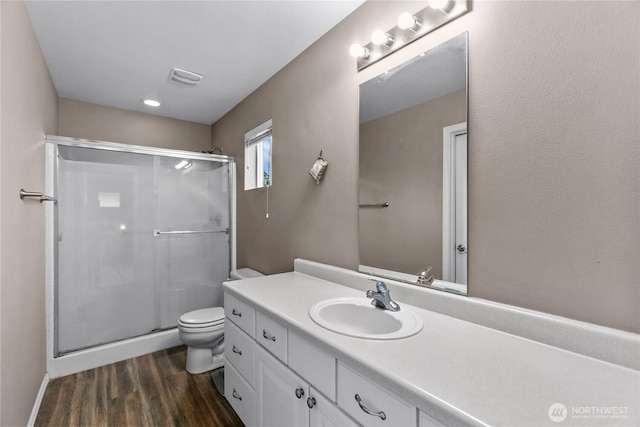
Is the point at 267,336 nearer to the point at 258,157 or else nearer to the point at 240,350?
the point at 240,350

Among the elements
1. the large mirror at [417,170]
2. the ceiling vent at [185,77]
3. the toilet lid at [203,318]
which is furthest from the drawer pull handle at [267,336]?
the ceiling vent at [185,77]

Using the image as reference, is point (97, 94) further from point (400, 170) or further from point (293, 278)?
point (400, 170)

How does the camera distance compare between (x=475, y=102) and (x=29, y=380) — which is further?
(x=29, y=380)

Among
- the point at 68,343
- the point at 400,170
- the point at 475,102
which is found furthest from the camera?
the point at 68,343

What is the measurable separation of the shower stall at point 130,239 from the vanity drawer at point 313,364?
210 cm

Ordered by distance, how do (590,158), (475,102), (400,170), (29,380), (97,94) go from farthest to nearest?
(97,94) < (29,380) < (400,170) < (475,102) < (590,158)

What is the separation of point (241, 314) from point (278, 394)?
0.48 m

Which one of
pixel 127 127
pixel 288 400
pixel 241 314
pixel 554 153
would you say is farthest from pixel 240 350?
pixel 127 127

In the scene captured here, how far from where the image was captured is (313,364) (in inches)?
41.5

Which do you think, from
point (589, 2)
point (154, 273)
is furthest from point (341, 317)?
point (154, 273)

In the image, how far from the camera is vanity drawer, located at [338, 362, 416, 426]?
750 millimetres

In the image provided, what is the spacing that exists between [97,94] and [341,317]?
3.05 meters

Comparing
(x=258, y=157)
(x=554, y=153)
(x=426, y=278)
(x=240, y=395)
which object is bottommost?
(x=240, y=395)

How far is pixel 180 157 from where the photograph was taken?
2859 millimetres
